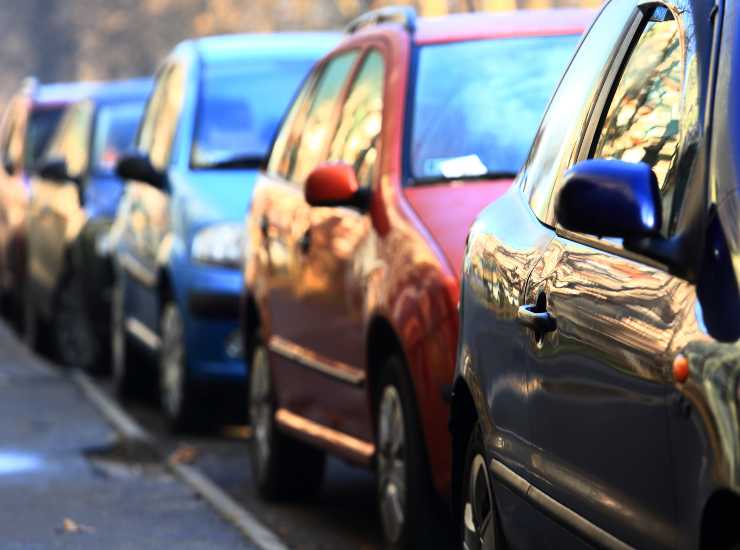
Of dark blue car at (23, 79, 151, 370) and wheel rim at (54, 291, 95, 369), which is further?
wheel rim at (54, 291, 95, 369)

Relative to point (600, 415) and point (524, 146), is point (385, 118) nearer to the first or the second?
point (524, 146)

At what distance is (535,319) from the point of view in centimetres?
467

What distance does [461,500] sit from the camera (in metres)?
5.72

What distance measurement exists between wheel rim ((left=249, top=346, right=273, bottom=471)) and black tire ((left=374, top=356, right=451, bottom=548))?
185 centimetres

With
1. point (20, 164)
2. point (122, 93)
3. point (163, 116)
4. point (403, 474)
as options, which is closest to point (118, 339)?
point (163, 116)

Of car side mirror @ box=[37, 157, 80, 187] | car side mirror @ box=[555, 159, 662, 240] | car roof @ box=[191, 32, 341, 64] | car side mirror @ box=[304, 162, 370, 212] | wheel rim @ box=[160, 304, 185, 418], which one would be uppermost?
car side mirror @ box=[555, 159, 662, 240]

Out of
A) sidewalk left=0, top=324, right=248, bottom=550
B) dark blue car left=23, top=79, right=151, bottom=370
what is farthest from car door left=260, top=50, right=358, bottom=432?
dark blue car left=23, top=79, right=151, bottom=370

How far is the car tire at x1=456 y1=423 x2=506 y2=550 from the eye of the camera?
17.3 feet

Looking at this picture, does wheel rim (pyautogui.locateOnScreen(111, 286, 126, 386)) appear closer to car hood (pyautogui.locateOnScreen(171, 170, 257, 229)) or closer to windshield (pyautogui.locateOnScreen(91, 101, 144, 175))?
car hood (pyautogui.locateOnScreen(171, 170, 257, 229))

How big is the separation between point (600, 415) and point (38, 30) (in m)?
76.2

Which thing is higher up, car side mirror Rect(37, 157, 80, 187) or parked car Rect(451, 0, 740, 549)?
parked car Rect(451, 0, 740, 549)

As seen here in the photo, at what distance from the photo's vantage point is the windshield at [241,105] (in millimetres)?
12023

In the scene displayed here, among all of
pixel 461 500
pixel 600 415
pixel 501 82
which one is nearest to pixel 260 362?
pixel 501 82

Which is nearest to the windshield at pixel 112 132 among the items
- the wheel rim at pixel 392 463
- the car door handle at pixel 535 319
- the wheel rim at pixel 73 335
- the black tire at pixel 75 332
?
the black tire at pixel 75 332
